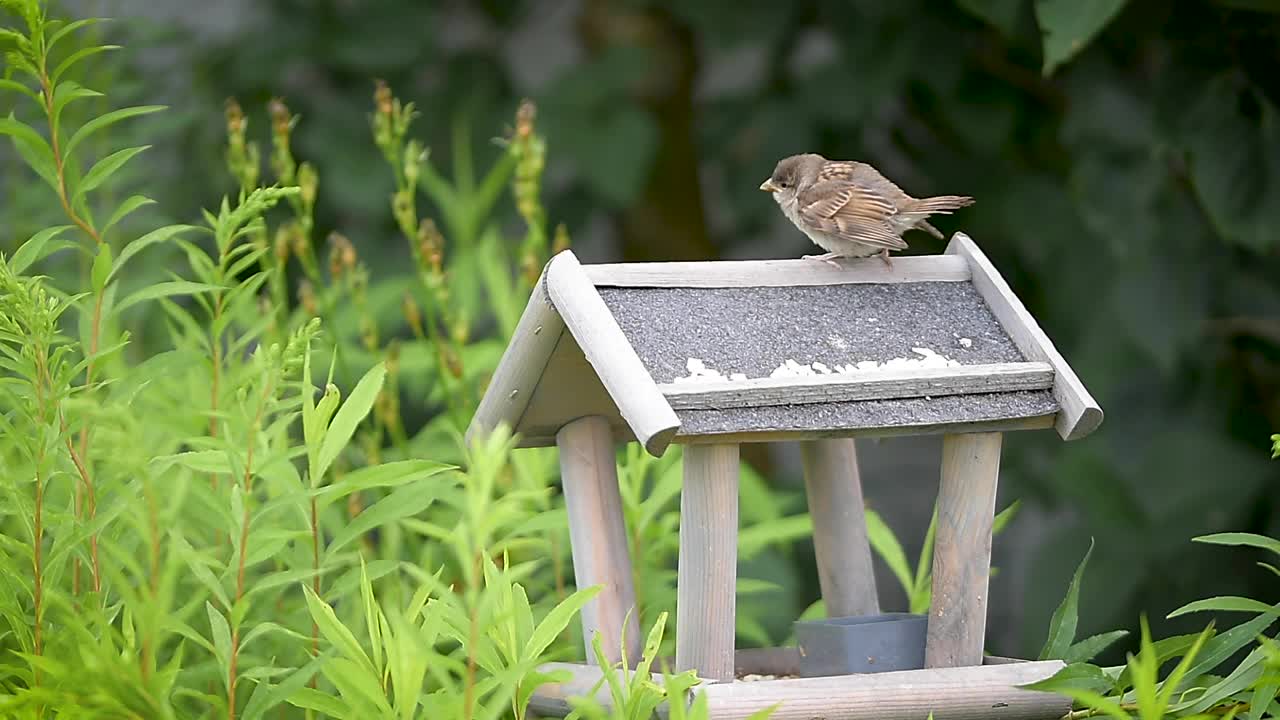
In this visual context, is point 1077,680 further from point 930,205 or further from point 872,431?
point 930,205

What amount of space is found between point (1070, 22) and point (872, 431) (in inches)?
28.4

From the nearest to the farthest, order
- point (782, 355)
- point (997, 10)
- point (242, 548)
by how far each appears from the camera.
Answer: point (242, 548), point (782, 355), point (997, 10)

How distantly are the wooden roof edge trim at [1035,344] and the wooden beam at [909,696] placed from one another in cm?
19

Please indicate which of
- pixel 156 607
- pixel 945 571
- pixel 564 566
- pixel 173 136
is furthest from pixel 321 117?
pixel 156 607

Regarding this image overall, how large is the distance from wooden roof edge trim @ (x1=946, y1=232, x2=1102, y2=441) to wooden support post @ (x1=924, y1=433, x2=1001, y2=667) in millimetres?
70

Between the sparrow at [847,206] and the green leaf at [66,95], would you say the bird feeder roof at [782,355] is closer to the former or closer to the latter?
the sparrow at [847,206]

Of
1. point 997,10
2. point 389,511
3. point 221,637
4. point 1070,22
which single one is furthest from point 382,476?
point 997,10

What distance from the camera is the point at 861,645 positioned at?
127cm

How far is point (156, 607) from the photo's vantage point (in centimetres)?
88

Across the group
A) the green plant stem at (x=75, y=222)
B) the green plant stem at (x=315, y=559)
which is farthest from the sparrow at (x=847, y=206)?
the green plant stem at (x=75, y=222)

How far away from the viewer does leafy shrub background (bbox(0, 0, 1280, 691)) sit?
2064mm

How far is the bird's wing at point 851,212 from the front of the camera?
1338mm

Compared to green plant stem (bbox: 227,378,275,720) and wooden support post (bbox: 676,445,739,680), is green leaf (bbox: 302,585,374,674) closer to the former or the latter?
green plant stem (bbox: 227,378,275,720)

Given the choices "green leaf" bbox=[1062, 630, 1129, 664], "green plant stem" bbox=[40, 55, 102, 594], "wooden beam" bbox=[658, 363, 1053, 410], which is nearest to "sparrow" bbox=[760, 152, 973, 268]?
"wooden beam" bbox=[658, 363, 1053, 410]
